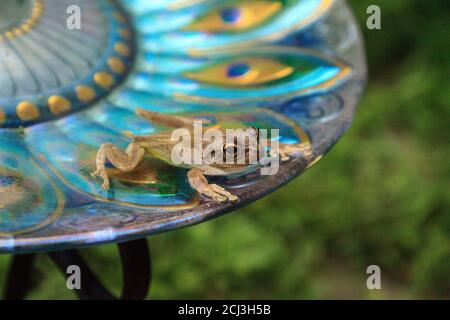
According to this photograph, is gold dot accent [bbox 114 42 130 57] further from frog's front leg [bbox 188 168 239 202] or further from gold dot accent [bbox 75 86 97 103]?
frog's front leg [bbox 188 168 239 202]

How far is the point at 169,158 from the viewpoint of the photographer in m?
1.04

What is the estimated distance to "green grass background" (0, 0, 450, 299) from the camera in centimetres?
207

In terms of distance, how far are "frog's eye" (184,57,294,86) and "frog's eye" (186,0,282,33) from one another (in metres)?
0.11

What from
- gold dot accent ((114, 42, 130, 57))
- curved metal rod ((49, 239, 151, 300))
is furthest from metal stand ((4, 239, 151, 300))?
gold dot accent ((114, 42, 130, 57))

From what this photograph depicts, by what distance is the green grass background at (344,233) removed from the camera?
2.07 metres

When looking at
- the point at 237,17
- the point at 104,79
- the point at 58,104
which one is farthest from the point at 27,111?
the point at 237,17

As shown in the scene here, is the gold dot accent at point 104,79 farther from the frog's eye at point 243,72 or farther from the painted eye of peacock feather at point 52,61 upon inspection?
the frog's eye at point 243,72

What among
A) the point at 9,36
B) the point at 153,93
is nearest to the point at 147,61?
the point at 153,93

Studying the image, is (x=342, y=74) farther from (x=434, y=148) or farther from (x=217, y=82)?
(x=434, y=148)

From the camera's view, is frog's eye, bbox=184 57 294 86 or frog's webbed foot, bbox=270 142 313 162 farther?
frog's eye, bbox=184 57 294 86

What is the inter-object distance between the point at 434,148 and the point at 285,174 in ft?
5.03

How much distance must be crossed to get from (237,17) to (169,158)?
479 mm

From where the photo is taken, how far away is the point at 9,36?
117 cm

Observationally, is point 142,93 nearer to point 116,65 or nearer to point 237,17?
point 116,65
